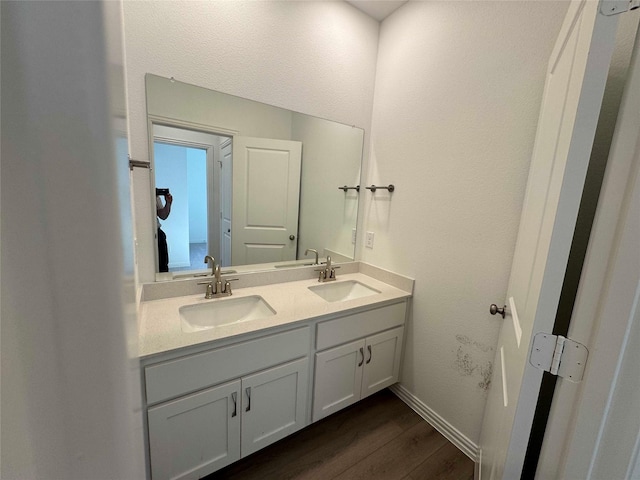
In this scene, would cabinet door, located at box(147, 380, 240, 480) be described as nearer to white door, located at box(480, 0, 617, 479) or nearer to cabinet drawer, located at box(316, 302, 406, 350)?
cabinet drawer, located at box(316, 302, 406, 350)

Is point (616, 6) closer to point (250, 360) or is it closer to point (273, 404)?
point (250, 360)

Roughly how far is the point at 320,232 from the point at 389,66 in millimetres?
1277

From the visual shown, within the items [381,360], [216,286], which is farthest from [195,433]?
[381,360]

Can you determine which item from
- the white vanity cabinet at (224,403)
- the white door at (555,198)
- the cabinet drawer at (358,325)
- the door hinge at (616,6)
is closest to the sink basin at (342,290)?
the cabinet drawer at (358,325)

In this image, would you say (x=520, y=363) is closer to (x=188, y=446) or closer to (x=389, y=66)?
(x=188, y=446)

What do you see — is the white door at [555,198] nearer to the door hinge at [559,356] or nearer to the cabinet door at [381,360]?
the door hinge at [559,356]

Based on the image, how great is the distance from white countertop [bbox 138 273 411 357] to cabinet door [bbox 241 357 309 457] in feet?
0.80

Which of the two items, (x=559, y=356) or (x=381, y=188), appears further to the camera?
(x=381, y=188)

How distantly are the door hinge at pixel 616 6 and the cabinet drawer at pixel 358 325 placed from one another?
1.37 m

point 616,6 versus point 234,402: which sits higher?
point 616,6

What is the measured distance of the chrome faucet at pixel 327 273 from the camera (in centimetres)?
191

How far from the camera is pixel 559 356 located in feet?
2.11

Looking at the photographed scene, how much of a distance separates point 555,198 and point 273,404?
1.39 meters

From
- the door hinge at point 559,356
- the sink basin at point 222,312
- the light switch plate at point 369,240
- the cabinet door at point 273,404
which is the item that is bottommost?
the cabinet door at point 273,404
